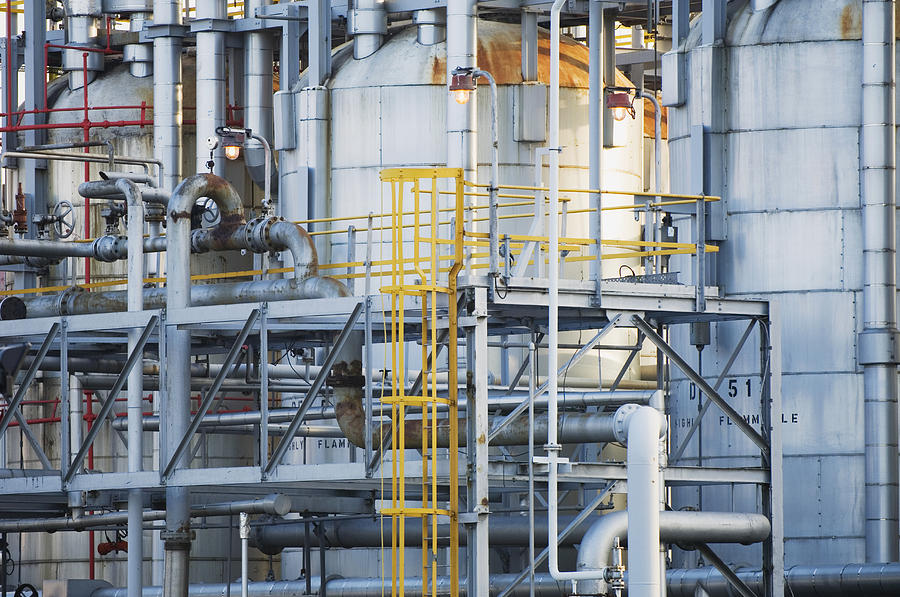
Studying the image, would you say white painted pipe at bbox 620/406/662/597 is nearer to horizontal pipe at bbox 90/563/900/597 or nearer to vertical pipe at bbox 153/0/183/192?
horizontal pipe at bbox 90/563/900/597

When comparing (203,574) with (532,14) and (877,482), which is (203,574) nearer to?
(532,14)

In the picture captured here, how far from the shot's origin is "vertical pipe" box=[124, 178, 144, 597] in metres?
27.3

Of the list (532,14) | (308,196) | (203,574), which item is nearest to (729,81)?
(532,14)

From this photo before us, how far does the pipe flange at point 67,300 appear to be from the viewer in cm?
3011

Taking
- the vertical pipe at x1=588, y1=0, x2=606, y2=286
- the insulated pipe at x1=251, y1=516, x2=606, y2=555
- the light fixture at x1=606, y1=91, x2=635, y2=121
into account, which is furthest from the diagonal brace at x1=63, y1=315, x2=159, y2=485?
the light fixture at x1=606, y1=91, x2=635, y2=121

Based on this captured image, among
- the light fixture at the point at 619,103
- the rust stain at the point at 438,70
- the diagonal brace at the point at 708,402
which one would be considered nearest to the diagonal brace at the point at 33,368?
the rust stain at the point at 438,70

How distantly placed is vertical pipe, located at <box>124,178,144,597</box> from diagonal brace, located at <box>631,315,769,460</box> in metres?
7.22

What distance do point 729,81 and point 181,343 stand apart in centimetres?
853

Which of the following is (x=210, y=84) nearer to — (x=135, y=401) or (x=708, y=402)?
(x=135, y=401)

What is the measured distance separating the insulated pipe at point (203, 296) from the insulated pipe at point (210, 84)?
5.96 metres

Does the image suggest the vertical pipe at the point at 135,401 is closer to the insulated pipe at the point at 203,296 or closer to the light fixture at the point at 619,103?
the insulated pipe at the point at 203,296

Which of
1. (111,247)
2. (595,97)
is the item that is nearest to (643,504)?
(595,97)

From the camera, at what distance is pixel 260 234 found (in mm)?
27391

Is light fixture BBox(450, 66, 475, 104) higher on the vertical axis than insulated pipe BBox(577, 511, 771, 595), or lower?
higher
